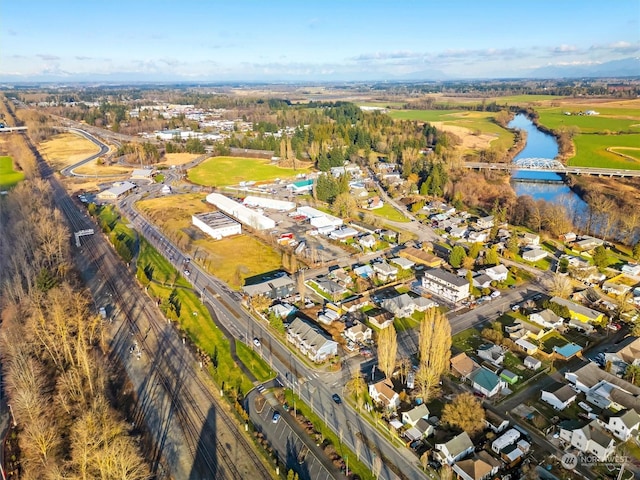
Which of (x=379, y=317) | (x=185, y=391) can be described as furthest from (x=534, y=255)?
(x=185, y=391)

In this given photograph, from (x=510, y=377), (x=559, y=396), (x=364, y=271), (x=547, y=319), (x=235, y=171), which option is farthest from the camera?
(x=235, y=171)

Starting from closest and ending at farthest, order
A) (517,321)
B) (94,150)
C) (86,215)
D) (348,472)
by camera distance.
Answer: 1. (348,472)
2. (517,321)
3. (86,215)
4. (94,150)

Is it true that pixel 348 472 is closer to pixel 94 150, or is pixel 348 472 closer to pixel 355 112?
pixel 94 150

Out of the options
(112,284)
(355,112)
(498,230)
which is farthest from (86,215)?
(355,112)

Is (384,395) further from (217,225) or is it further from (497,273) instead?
(217,225)

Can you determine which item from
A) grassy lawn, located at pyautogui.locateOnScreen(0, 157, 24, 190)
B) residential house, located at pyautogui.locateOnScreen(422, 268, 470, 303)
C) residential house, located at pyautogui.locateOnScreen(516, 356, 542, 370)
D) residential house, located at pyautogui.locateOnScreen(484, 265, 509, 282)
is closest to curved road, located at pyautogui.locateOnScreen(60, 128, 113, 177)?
grassy lawn, located at pyautogui.locateOnScreen(0, 157, 24, 190)

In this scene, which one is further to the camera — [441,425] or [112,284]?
[112,284]
